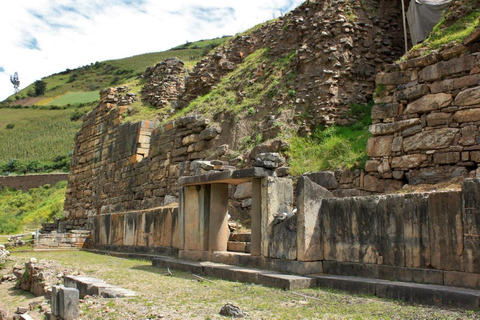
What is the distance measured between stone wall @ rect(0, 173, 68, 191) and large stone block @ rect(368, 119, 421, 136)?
131ft

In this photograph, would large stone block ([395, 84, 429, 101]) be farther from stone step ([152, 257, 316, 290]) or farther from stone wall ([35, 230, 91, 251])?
stone wall ([35, 230, 91, 251])

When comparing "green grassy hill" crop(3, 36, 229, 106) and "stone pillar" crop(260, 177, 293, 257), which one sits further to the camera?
"green grassy hill" crop(3, 36, 229, 106)

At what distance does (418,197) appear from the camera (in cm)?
656

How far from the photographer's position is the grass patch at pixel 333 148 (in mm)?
12180

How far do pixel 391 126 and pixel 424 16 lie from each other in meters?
4.74

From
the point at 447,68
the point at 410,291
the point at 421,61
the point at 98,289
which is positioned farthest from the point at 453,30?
the point at 98,289

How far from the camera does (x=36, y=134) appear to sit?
226ft

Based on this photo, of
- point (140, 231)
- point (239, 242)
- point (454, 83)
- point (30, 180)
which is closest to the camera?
point (454, 83)

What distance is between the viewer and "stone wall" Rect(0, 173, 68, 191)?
151ft

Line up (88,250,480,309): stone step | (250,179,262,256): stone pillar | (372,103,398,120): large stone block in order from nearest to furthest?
(88,250,480,309): stone step < (250,179,262,256): stone pillar < (372,103,398,120): large stone block

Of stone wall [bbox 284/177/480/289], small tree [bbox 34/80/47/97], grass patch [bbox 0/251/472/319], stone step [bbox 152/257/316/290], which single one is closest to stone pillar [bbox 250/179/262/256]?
stone step [bbox 152/257/316/290]

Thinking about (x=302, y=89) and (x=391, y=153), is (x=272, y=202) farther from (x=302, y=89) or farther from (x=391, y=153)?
(x=302, y=89)

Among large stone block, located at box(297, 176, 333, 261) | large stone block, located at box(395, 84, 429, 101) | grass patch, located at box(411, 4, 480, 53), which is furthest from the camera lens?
large stone block, located at box(395, 84, 429, 101)

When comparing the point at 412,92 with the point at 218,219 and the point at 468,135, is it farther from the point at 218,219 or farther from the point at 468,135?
the point at 218,219
